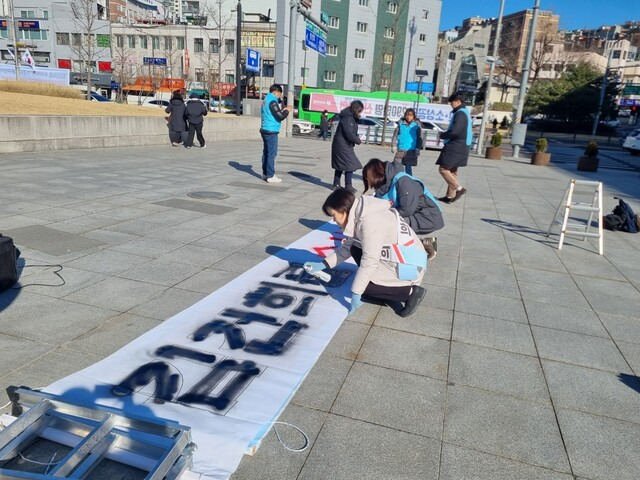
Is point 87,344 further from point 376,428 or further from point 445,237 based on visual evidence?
point 445,237

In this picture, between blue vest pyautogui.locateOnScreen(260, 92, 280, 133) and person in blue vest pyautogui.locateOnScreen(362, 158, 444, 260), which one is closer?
person in blue vest pyautogui.locateOnScreen(362, 158, 444, 260)

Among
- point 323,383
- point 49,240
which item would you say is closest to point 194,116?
point 49,240

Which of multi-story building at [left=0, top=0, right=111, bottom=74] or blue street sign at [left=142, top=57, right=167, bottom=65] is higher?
multi-story building at [left=0, top=0, right=111, bottom=74]

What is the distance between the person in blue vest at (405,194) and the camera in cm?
521

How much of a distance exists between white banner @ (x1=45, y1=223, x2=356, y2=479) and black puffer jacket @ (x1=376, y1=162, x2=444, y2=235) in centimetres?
130

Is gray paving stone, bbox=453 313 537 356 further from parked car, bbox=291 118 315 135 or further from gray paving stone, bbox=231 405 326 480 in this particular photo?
parked car, bbox=291 118 315 135

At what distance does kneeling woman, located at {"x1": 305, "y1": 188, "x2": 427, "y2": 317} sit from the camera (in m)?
3.86

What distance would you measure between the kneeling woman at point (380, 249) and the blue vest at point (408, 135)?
6497 mm

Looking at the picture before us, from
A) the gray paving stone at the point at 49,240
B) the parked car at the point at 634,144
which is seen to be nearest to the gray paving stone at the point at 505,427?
the gray paving stone at the point at 49,240

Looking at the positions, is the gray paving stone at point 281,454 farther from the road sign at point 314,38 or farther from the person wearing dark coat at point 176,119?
the road sign at point 314,38


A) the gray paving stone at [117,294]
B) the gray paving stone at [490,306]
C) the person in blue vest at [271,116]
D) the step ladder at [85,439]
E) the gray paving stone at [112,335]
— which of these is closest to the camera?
the step ladder at [85,439]

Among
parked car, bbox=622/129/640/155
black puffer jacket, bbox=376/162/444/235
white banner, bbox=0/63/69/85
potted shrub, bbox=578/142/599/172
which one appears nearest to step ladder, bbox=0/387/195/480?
black puffer jacket, bbox=376/162/444/235

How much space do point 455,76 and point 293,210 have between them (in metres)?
68.6

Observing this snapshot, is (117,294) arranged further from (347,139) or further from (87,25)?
(87,25)
